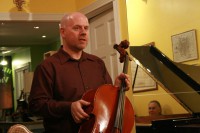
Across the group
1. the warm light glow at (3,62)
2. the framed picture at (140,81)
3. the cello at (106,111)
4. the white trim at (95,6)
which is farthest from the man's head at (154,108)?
the warm light glow at (3,62)

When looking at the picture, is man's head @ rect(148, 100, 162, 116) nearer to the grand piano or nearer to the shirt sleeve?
the grand piano

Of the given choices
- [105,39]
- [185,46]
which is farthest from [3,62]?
[185,46]

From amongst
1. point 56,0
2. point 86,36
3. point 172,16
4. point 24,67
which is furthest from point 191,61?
point 24,67

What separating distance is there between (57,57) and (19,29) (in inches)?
184

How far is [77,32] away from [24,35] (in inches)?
222

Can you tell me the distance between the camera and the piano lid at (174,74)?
8.75ft

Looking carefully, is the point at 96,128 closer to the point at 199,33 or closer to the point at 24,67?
the point at 199,33

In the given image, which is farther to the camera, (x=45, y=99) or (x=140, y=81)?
(x=140, y=81)

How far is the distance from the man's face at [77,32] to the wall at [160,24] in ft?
4.85

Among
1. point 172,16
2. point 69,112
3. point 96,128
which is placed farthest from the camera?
point 172,16

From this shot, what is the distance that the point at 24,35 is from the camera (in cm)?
736

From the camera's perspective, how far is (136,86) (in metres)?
3.66

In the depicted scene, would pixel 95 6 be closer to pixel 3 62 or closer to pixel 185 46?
pixel 185 46

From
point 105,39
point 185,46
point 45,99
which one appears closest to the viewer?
point 45,99
